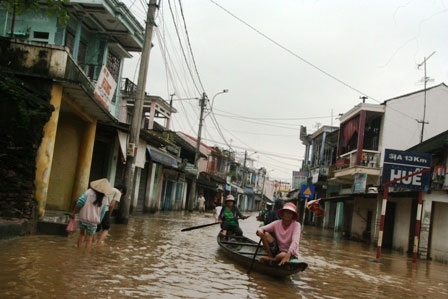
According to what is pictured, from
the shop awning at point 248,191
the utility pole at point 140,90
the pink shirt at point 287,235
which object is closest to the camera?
the pink shirt at point 287,235

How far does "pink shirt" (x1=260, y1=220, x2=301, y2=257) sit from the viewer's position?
28.0ft

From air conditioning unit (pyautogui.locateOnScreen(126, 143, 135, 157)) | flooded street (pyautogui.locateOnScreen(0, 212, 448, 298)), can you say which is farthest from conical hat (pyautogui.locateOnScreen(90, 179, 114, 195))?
air conditioning unit (pyautogui.locateOnScreen(126, 143, 135, 157))

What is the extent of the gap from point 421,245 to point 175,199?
24295 millimetres

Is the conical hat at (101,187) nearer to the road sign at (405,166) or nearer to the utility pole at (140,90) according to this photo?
the utility pole at (140,90)

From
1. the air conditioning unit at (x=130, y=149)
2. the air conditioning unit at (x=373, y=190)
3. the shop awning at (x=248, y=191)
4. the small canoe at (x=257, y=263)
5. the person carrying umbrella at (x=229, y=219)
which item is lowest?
the small canoe at (x=257, y=263)

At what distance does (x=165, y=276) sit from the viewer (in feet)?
27.2

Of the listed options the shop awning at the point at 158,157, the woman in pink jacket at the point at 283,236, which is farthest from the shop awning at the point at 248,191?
the woman in pink jacket at the point at 283,236

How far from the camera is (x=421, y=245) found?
1767 centimetres

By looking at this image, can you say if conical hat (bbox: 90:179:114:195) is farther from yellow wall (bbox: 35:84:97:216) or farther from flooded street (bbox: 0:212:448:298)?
yellow wall (bbox: 35:84:97:216)

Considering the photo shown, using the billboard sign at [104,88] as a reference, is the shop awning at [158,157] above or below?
below

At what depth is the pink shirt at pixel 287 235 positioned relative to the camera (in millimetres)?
8523

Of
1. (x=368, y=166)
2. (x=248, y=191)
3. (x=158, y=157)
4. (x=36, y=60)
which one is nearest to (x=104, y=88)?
(x=36, y=60)

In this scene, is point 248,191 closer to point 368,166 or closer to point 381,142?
point 381,142

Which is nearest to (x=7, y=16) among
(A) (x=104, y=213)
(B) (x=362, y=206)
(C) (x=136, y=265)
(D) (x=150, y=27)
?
(D) (x=150, y=27)
